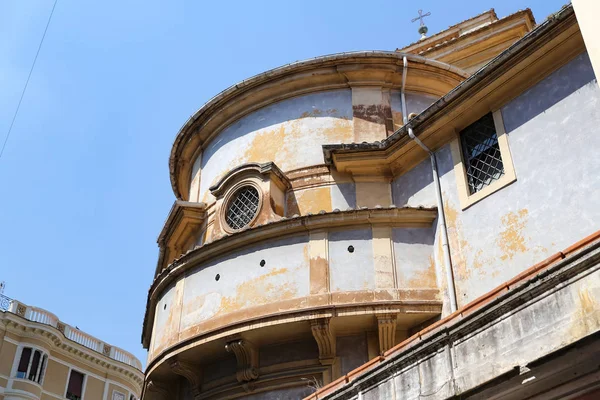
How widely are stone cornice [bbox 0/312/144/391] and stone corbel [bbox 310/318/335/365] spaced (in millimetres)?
20874

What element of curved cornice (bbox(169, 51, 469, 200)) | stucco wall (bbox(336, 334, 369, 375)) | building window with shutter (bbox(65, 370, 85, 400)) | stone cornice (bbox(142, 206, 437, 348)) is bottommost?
stucco wall (bbox(336, 334, 369, 375))

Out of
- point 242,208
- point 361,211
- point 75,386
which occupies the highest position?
point 75,386

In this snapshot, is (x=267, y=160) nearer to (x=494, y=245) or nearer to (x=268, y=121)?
(x=268, y=121)

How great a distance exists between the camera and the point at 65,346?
34156mm

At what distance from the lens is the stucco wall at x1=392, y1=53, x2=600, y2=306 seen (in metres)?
11.3

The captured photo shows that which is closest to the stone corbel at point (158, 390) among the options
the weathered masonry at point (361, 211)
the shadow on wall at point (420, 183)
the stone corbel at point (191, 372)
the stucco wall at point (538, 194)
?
the weathered masonry at point (361, 211)

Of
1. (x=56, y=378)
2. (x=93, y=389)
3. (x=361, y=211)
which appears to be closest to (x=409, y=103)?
(x=361, y=211)

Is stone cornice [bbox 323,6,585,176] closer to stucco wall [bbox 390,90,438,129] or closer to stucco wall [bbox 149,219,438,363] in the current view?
stucco wall [bbox 390,90,438,129]

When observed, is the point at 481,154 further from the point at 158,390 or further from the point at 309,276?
the point at 158,390

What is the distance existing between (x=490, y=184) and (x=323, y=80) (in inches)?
238

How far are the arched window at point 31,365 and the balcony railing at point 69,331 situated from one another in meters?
1.58

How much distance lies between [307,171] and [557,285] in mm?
10130

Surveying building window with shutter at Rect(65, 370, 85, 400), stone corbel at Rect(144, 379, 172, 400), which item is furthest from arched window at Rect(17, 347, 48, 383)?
stone corbel at Rect(144, 379, 172, 400)

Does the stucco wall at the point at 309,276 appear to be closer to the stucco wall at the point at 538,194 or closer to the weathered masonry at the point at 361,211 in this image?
the weathered masonry at the point at 361,211
